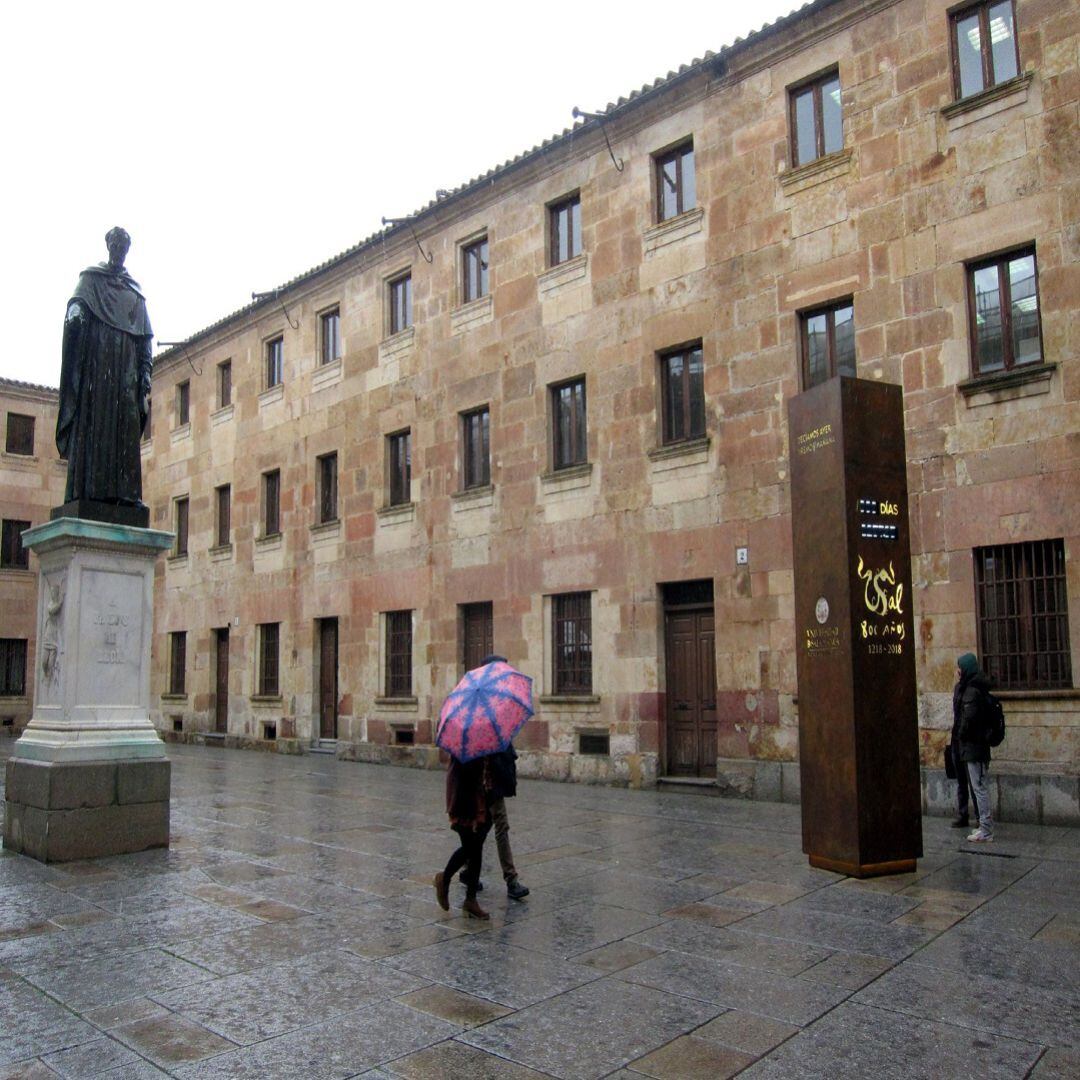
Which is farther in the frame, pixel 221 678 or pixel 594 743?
pixel 221 678

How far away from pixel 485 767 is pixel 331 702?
1594cm

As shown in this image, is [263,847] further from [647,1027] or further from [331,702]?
[331,702]

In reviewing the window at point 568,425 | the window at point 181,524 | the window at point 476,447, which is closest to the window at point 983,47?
the window at point 568,425

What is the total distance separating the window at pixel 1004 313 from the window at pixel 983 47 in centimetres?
220

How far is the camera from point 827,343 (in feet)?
44.5

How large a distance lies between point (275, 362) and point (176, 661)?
29.9ft

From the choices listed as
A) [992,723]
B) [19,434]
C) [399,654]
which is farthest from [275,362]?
[992,723]

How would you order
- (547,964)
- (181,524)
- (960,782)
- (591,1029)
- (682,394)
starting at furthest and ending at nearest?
(181,524), (682,394), (960,782), (547,964), (591,1029)

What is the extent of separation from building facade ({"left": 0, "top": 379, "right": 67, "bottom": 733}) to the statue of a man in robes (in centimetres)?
2586

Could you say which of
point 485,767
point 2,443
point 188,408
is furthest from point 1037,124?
point 2,443

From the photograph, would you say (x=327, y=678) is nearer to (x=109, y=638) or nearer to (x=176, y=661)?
(x=176, y=661)

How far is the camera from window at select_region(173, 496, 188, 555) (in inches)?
1103

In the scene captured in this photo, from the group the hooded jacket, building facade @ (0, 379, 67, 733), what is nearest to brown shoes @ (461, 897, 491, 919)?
the hooded jacket

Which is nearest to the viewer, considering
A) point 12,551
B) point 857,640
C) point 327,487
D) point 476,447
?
point 857,640
